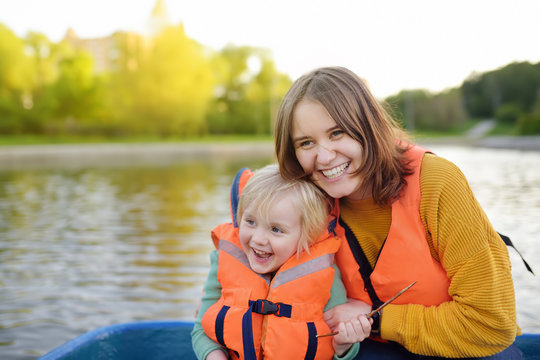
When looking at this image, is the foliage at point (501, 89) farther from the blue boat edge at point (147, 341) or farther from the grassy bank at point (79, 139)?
the blue boat edge at point (147, 341)

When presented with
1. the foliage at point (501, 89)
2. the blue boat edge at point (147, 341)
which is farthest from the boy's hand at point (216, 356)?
the foliage at point (501, 89)

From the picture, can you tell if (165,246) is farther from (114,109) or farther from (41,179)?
(114,109)

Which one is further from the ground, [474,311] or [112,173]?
[474,311]

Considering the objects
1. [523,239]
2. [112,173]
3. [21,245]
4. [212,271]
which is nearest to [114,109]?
[112,173]

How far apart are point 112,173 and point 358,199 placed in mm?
16425

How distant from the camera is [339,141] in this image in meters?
1.89

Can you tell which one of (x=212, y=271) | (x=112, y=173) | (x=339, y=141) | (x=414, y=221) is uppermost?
(x=339, y=141)

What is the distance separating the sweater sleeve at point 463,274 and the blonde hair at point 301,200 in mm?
389

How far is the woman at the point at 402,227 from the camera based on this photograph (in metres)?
1.76

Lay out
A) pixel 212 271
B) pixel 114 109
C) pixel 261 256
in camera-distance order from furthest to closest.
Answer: pixel 114 109 < pixel 212 271 < pixel 261 256

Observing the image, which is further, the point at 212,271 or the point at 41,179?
the point at 41,179

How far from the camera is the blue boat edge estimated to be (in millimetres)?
2400

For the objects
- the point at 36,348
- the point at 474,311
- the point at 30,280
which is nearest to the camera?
the point at 474,311

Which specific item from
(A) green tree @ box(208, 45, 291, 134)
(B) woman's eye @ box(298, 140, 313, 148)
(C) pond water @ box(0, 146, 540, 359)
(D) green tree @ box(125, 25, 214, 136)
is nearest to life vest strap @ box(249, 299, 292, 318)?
(B) woman's eye @ box(298, 140, 313, 148)
